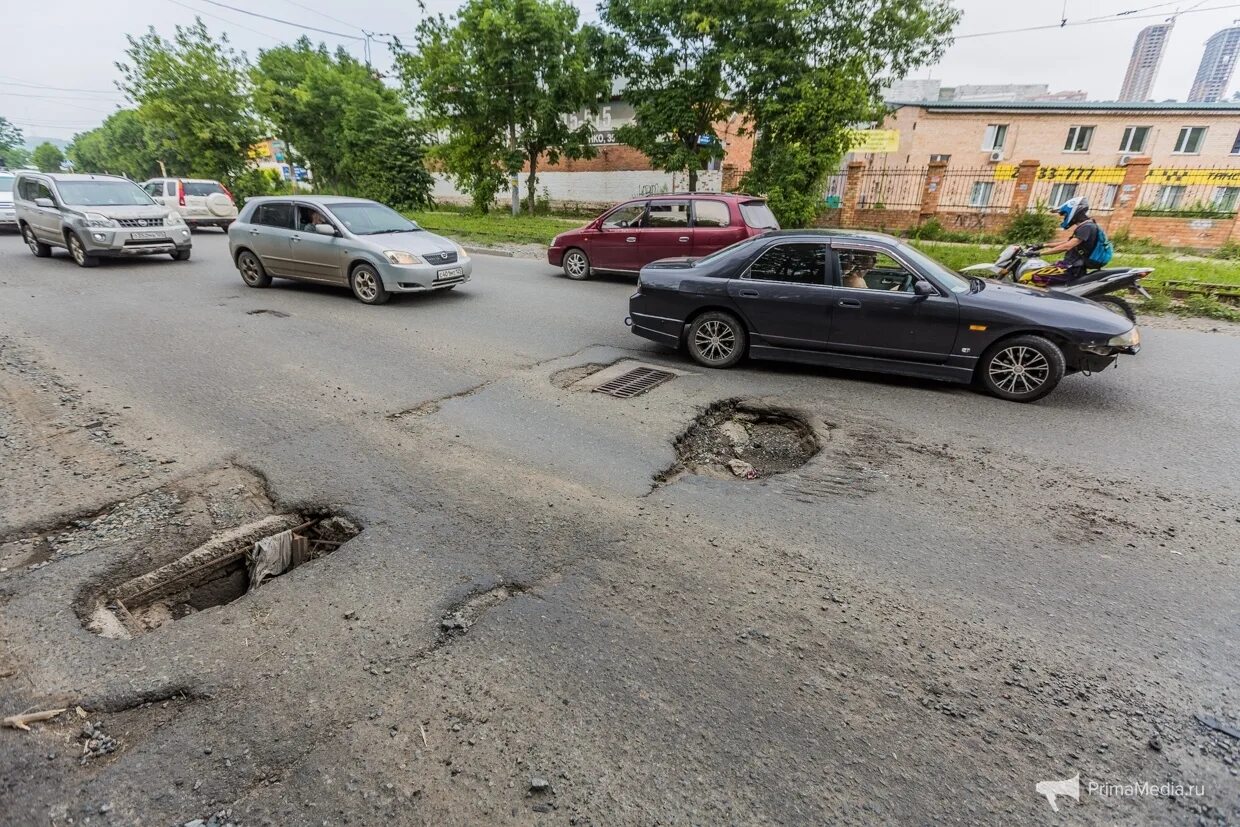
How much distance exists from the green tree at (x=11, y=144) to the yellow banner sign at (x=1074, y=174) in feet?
372

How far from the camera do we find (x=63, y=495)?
3.74 m

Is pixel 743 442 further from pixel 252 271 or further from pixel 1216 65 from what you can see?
pixel 1216 65

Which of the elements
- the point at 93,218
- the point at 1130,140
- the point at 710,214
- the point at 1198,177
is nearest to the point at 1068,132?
the point at 1130,140

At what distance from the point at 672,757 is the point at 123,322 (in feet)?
30.5

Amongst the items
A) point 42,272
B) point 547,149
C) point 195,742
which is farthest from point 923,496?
point 547,149

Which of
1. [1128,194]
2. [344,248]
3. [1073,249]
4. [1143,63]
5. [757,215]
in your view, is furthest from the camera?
[1143,63]

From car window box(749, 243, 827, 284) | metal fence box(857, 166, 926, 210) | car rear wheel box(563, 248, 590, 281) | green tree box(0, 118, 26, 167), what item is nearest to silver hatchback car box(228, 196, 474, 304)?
car rear wheel box(563, 248, 590, 281)

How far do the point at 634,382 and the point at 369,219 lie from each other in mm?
6433

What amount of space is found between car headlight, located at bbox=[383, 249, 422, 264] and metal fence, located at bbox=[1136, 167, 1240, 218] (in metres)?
20.5

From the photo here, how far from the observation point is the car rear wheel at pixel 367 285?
9.24 metres

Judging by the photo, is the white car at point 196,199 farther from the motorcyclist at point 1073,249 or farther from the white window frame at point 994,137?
the white window frame at point 994,137

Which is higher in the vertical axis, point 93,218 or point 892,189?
point 892,189

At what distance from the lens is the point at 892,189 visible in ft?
64.1

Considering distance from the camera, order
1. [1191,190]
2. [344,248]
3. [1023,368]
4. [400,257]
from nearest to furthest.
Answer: [1023,368], [400,257], [344,248], [1191,190]
